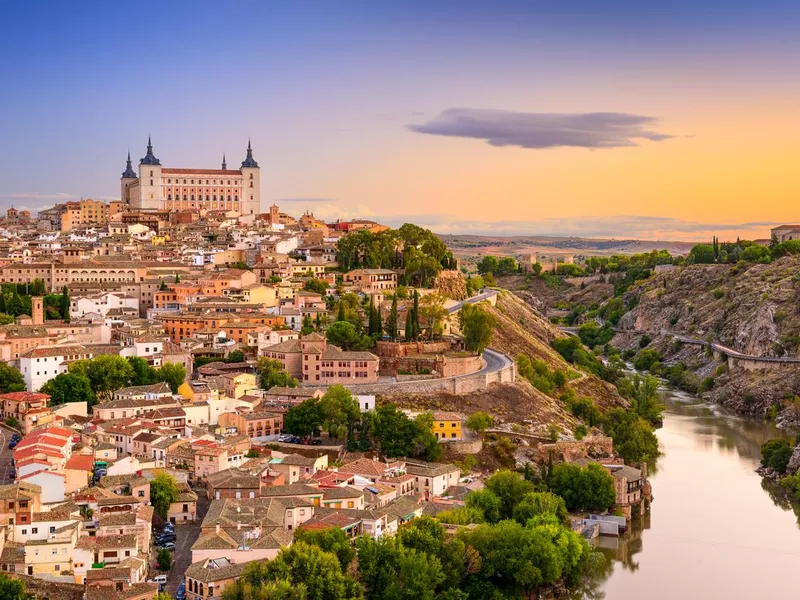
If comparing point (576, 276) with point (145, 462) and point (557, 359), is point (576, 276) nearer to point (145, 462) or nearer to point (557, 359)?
point (557, 359)

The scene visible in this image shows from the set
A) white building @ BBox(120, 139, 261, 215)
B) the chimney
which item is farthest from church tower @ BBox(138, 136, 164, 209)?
the chimney

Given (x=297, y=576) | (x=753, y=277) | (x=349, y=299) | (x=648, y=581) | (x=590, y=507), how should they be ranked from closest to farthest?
(x=297, y=576)
(x=648, y=581)
(x=590, y=507)
(x=349, y=299)
(x=753, y=277)

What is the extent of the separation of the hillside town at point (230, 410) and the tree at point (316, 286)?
0.24 ft

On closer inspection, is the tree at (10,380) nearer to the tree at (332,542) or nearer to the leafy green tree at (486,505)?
the tree at (332,542)

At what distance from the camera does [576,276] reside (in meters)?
92.2

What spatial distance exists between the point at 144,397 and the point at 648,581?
570 inches

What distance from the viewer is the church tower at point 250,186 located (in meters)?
71.5

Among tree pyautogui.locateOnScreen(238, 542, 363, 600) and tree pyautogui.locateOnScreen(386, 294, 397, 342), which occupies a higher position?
tree pyautogui.locateOnScreen(386, 294, 397, 342)

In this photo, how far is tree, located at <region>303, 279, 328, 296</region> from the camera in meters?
44.6

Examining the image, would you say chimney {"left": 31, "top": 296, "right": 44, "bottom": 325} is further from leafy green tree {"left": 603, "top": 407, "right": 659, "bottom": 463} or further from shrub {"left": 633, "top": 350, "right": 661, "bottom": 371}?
shrub {"left": 633, "top": 350, "right": 661, "bottom": 371}

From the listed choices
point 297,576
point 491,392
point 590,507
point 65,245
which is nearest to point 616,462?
point 590,507

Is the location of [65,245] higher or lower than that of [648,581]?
higher

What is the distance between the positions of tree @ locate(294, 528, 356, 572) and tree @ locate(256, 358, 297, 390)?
12220 mm

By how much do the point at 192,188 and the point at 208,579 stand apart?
5263cm
